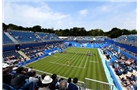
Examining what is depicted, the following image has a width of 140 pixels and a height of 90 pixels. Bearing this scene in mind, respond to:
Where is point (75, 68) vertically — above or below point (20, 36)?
below

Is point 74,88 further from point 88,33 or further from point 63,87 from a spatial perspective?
point 88,33

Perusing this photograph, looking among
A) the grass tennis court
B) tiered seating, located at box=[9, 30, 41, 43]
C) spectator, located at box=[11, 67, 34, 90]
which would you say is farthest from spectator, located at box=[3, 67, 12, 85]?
tiered seating, located at box=[9, 30, 41, 43]

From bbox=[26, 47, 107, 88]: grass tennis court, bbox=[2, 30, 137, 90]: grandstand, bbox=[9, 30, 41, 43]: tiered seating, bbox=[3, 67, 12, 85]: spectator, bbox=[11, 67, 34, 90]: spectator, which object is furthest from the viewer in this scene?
bbox=[9, 30, 41, 43]: tiered seating

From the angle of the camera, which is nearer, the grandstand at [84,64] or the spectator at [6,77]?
the spectator at [6,77]

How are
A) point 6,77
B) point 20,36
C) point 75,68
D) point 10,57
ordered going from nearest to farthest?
1. point 6,77
2. point 75,68
3. point 10,57
4. point 20,36

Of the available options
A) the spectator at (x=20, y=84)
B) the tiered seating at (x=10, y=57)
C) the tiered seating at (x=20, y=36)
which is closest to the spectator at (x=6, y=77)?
the spectator at (x=20, y=84)

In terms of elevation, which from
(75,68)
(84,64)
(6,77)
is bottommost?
(75,68)

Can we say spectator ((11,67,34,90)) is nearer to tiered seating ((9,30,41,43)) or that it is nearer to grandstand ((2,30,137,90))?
grandstand ((2,30,137,90))

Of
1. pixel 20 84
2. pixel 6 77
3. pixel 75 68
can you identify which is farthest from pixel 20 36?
pixel 20 84

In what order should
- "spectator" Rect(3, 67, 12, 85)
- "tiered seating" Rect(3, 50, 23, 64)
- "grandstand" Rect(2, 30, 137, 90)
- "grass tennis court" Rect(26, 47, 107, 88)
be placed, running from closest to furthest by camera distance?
"spectator" Rect(3, 67, 12, 85) < "grandstand" Rect(2, 30, 137, 90) < "grass tennis court" Rect(26, 47, 107, 88) < "tiered seating" Rect(3, 50, 23, 64)

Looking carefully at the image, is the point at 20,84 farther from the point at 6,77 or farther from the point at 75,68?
the point at 75,68

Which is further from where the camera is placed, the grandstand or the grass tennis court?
the grass tennis court

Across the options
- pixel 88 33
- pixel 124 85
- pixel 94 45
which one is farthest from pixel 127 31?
pixel 124 85

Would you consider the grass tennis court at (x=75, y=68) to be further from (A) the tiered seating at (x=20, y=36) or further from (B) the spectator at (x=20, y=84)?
(A) the tiered seating at (x=20, y=36)
